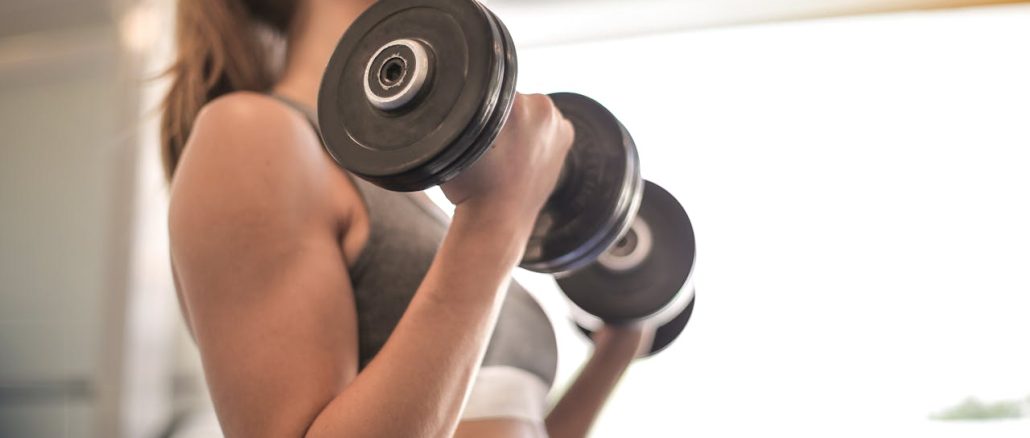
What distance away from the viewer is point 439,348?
19.6 inches

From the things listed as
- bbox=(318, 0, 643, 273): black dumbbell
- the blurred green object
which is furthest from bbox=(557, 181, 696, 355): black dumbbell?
the blurred green object

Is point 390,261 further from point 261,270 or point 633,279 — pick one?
point 633,279

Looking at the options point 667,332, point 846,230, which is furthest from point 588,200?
point 846,230

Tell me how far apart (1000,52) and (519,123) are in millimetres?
1644

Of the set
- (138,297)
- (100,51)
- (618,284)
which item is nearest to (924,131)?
(618,284)

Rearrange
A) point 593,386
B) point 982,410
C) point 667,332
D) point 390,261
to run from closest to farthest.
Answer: point 390,261, point 593,386, point 667,332, point 982,410

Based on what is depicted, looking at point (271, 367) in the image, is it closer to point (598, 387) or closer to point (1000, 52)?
point (598, 387)

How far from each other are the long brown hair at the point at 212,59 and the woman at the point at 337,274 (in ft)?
0.35

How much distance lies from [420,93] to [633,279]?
1.75 ft

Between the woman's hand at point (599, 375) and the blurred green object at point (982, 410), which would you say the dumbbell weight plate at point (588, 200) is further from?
the blurred green object at point (982, 410)

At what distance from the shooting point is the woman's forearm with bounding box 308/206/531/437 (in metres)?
0.49

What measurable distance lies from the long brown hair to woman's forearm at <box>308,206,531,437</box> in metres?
0.36

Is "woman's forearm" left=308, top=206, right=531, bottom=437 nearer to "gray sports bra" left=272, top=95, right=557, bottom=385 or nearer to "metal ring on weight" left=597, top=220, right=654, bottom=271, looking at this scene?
"gray sports bra" left=272, top=95, right=557, bottom=385

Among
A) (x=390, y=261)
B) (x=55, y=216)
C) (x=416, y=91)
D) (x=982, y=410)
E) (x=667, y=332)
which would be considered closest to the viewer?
(x=416, y=91)
